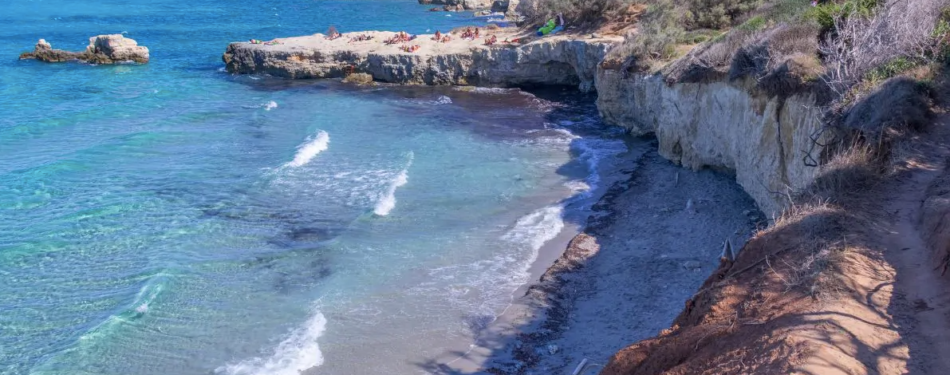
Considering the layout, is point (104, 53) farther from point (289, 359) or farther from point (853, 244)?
point (853, 244)

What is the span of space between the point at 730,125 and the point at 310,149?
14.0 m

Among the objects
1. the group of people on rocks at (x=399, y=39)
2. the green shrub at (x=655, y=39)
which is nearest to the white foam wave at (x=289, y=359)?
the green shrub at (x=655, y=39)

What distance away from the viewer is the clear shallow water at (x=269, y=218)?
14.0m

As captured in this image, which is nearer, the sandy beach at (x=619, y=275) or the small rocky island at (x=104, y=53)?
the sandy beach at (x=619, y=275)

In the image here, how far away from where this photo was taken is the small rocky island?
4562cm

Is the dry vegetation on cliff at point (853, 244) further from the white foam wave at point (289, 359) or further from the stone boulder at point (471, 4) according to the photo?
the stone boulder at point (471, 4)

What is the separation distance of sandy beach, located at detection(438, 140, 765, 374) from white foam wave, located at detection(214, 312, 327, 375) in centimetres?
226

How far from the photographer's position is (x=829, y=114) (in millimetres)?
12617

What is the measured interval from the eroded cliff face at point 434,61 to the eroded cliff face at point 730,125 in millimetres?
5048

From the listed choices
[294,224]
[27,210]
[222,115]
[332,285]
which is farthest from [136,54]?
[332,285]

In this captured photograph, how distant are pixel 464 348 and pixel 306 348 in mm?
2819

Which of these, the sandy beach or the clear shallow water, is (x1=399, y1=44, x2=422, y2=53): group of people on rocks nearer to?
the clear shallow water

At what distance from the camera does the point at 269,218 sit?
1980cm

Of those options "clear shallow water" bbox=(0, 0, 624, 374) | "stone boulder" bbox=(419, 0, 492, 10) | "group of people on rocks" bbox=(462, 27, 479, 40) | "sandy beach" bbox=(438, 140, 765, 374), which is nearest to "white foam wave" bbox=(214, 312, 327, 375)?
"clear shallow water" bbox=(0, 0, 624, 374)
